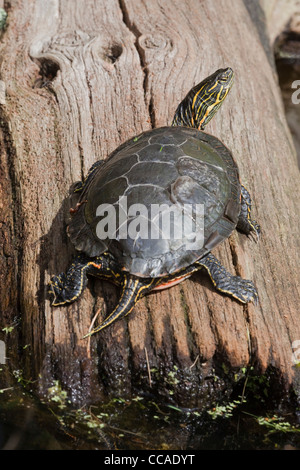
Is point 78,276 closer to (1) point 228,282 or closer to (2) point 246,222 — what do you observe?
(1) point 228,282

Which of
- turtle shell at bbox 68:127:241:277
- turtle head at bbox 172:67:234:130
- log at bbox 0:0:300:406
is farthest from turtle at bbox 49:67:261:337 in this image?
turtle head at bbox 172:67:234:130

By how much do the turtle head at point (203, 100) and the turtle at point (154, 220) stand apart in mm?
696

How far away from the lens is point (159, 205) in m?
2.99

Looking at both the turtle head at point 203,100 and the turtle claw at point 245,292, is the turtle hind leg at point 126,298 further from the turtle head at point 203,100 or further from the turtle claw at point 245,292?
the turtle head at point 203,100

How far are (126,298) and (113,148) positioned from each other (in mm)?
1600

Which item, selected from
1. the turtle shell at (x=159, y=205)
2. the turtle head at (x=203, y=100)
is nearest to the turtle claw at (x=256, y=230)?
the turtle shell at (x=159, y=205)

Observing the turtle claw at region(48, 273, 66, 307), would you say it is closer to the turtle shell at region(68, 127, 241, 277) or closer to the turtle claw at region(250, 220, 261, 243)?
the turtle shell at region(68, 127, 241, 277)

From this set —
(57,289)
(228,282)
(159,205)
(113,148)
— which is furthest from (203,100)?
(57,289)

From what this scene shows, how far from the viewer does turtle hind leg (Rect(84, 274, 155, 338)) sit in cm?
291

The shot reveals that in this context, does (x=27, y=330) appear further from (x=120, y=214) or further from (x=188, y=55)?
A: (x=188, y=55)

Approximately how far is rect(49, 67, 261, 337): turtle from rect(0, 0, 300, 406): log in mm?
143

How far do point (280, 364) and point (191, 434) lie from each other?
0.67 m

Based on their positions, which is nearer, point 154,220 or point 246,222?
point 154,220

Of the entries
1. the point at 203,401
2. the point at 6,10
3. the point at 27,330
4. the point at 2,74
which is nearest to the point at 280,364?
the point at 203,401
